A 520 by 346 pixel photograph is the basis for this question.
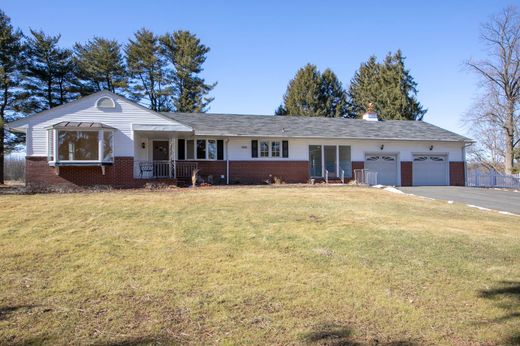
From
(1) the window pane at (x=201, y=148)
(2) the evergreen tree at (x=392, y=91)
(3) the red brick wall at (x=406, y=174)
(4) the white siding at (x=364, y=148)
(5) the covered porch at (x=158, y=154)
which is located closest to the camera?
(5) the covered porch at (x=158, y=154)

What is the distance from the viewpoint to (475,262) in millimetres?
5996

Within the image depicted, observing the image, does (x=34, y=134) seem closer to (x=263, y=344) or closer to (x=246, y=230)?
(x=246, y=230)

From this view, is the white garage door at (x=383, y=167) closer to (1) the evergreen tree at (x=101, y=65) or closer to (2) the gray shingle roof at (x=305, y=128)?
(2) the gray shingle roof at (x=305, y=128)

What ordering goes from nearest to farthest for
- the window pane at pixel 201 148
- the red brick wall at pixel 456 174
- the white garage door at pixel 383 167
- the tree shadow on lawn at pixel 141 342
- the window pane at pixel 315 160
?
1. the tree shadow on lawn at pixel 141 342
2. the window pane at pixel 201 148
3. the window pane at pixel 315 160
4. the white garage door at pixel 383 167
5. the red brick wall at pixel 456 174

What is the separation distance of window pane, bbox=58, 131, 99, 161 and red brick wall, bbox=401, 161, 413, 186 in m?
17.7

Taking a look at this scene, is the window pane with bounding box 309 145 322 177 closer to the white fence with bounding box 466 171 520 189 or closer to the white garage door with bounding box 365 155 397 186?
the white garage door with bounding box 365 155 397 186

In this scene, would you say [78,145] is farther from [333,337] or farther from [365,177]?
[333,337]

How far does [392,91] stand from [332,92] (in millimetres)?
6719

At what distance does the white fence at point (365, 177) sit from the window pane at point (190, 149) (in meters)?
9.63

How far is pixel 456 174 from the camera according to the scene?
24.7 meters

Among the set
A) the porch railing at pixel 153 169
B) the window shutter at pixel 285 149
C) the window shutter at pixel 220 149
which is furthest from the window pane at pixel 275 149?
the porch railing at pixel 153 169

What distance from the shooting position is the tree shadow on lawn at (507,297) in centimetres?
422

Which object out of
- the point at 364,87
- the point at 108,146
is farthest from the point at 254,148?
the point at 364,87

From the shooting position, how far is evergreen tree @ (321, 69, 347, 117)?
44.6 m
